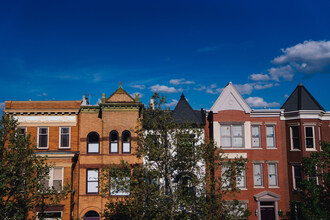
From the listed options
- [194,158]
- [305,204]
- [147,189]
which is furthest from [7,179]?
[305,204]

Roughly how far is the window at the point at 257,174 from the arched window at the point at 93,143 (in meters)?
14.4

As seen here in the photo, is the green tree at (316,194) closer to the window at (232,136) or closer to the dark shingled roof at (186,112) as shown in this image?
the window at (232,136)

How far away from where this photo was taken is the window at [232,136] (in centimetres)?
2862

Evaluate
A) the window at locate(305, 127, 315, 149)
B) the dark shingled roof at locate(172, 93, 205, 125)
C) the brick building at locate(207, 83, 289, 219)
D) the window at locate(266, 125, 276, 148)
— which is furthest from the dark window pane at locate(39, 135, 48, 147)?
the window at locate(305, 127, 315, 149)

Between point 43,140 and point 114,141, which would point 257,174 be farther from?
point 43,140

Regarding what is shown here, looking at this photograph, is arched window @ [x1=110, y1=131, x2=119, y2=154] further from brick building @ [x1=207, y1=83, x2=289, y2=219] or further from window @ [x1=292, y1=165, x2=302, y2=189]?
window @ [x1=292, y1=165, x2=302, y2=189]

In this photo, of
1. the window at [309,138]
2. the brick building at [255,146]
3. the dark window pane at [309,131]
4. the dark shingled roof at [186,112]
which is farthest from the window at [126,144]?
the dark window pane at [309,131]

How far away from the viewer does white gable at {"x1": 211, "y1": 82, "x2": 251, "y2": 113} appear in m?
28.8

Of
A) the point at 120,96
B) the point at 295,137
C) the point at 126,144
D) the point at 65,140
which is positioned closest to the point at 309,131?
the point at 295,137

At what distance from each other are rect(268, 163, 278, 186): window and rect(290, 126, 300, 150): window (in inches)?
96.0

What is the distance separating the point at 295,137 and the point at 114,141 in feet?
54.0

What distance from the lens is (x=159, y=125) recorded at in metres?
20.6

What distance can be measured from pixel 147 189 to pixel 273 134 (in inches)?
594

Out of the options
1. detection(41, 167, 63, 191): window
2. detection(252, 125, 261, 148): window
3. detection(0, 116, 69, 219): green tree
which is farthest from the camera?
detection(252, 125, 261, 148): window
